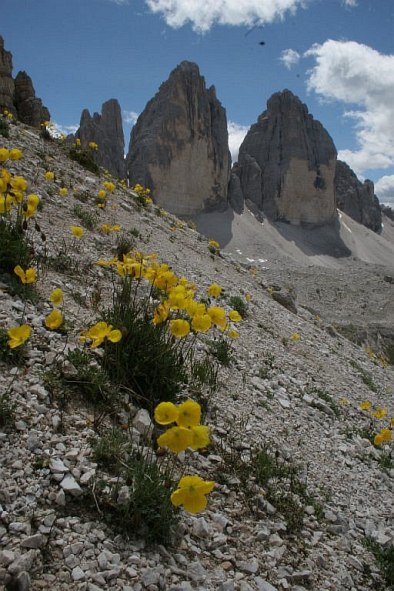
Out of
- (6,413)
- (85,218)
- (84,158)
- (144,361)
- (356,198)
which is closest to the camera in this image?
(6,413)

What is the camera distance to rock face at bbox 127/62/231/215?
72125 mm

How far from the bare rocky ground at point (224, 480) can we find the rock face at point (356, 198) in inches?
4373

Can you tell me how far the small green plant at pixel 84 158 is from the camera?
47.9ft

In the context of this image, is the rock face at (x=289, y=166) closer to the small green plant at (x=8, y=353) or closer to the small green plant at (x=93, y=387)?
the small green plant at (x=93, y=387)

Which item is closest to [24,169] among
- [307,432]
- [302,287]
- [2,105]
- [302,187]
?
[307,432]

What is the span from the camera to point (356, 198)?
111m

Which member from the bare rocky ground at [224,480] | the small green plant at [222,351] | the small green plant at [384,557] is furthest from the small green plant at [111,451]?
the small green plant at [222,351]

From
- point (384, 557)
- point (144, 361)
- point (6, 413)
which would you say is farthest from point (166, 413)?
point (384, 557)

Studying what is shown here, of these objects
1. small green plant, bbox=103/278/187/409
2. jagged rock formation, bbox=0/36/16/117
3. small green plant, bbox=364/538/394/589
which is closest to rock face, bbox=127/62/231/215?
jagged rock formation, bbox=0/36/16/117

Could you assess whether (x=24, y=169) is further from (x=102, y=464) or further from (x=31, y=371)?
(x=102, y=464)

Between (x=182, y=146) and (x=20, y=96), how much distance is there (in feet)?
148

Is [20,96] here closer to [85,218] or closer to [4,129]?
[4,129]

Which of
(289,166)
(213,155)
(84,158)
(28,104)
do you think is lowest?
(84,158)

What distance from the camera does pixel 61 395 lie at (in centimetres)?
355
